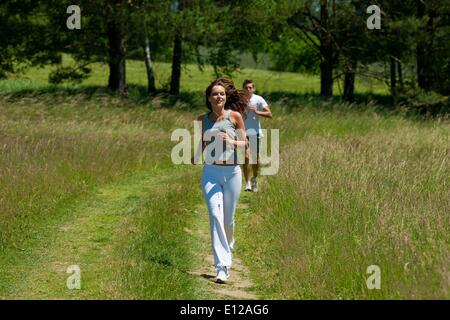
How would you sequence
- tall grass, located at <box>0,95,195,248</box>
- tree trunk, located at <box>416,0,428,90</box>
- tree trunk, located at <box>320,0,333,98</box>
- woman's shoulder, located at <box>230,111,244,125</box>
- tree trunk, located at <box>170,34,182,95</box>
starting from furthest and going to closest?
tree trunk, located at <box>320,0,333,98</box>, tree trunk, located at <box>170,34,182,95</box>, tree trunk, located at <box>416,0,428,90</box>, tall grass, located at <box>0,95,195,248</box>, woman's shoulder, located at <box>230,111,244,125</box>

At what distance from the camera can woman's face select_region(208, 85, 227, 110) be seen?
7.88m

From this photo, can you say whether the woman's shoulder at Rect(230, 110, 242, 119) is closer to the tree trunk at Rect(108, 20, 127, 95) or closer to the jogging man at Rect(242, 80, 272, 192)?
the jogging man at Rect(242, 80, 272, 192)


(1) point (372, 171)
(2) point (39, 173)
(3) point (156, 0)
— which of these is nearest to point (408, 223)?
(1) point (372, 171)

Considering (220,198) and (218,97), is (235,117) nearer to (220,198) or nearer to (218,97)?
(218,97)

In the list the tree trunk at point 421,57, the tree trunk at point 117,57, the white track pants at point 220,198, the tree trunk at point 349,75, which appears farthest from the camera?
the tree trunk at point 349,75

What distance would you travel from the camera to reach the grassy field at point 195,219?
23.1ft

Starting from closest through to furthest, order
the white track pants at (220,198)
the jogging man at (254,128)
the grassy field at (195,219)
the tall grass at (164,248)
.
→ the grassy field at (195,219), the tall grass at (164,248), the white track pants at (220,198), the jogging man at (254,128)

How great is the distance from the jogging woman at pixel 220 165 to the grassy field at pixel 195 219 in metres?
0.40

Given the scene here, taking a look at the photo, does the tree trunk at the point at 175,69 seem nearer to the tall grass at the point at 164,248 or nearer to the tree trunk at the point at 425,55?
the tree trunk at the point at 425,55

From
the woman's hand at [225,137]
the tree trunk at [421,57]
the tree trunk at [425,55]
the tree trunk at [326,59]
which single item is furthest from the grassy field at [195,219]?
the tree trunk at [326,59]

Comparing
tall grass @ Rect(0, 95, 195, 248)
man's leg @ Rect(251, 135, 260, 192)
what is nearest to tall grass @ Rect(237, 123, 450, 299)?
man's leg @ Rect(251, 135, 260, 192)

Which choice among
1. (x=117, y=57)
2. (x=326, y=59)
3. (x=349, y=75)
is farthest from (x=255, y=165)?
(x=349, y=75)

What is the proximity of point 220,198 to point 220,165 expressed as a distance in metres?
0.33
